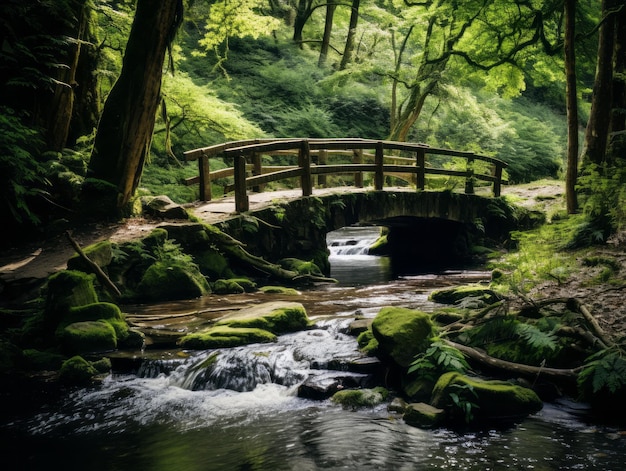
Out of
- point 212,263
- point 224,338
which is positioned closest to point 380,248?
point 212,263

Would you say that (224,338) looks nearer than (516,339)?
No

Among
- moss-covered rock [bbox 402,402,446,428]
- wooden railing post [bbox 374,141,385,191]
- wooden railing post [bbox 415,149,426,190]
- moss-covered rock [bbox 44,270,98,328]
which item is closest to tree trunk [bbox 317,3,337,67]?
wooden railing post [bbox 415,149,426,190]

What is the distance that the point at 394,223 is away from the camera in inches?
722

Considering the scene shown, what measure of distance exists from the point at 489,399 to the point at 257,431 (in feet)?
7.30

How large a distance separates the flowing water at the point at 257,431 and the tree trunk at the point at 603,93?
23.3 feet

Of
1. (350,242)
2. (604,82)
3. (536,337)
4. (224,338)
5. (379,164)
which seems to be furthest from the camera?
(350,242)

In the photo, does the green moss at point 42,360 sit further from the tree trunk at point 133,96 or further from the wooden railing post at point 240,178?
the wooden railing post at point 240,178

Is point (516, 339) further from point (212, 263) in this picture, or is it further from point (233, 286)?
point (212, 263)

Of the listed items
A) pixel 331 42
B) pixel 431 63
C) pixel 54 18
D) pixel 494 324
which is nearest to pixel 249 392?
pixel 494 324

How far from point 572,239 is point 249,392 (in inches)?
233

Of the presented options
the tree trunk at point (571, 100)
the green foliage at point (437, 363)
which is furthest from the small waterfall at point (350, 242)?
the green foliage at point (437, 363)

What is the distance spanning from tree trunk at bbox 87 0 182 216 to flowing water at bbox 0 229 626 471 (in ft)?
16.8

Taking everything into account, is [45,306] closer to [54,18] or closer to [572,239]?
[54,18]

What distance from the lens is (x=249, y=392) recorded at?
265 inches
